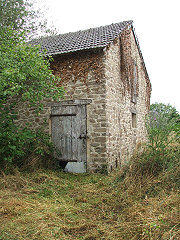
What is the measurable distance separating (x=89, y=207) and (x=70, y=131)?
347 centimetres

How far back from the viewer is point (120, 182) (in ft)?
17.0

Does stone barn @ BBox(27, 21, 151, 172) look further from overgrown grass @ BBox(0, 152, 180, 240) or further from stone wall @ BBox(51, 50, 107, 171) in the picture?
overgrown grass @ BBox(0, 152, 180, 240)

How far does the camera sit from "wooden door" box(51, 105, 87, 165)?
715 centimetres

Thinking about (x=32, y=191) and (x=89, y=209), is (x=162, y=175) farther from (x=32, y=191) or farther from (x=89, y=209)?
(x=32, y=191)

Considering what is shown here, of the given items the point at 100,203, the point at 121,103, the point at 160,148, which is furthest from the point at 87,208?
the point at 121,103

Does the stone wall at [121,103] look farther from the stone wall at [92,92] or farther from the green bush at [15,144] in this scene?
the green bush at [15,144]

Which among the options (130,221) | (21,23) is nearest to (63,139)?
(130,221)

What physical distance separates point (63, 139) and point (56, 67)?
250 cm

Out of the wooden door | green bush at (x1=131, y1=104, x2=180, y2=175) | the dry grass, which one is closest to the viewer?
the dry grass

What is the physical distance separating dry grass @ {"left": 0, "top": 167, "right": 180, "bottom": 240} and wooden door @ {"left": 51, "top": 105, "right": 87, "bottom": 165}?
151 cm

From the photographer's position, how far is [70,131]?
7340 millimetres

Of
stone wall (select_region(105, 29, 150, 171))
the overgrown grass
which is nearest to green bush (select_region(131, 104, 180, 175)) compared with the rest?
the overgrown grass

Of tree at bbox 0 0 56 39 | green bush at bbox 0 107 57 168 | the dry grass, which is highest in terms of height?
tree at bbox 0 0 56 39

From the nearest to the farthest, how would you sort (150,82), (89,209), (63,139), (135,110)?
(89,209) < (63,139) < (135,110) < (150,82)
